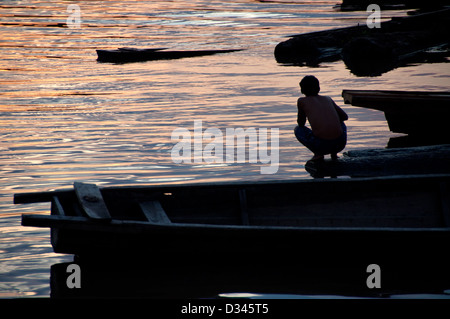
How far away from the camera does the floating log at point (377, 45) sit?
18766 millimetres

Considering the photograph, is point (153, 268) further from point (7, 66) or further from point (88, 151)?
point (7, 66)

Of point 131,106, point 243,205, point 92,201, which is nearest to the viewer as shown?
point 92,201

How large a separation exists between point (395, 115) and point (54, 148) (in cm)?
496

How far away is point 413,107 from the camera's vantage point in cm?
991

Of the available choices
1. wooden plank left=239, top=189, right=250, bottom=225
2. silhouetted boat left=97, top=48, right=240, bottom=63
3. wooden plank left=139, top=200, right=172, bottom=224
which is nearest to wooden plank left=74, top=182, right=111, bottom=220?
wooden plank left=139, top=200, right=172, bottom=224

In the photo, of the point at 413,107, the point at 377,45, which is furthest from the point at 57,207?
the point at 377,45

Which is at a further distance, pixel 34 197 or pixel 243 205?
pixel 243 205

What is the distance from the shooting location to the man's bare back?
317 inches

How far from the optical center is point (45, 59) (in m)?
21.4

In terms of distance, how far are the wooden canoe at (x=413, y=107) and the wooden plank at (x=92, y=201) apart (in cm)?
471

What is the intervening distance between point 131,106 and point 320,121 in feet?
20.7

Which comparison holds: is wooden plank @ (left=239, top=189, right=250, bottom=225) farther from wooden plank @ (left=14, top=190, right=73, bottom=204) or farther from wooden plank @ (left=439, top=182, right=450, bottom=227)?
wooden plank @ (left=439, top=182, right=450, bottom=227)

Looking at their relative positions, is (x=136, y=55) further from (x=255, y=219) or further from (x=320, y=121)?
(x=255, y=219)
